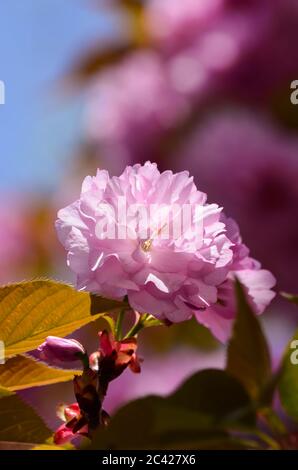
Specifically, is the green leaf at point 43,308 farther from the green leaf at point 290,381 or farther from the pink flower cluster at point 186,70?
the pink flower cluster at point 186,70

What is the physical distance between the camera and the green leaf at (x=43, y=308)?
0.51 metres

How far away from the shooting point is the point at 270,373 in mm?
517

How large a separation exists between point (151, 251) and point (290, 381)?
109 millimetres

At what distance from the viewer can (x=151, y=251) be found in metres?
0.54

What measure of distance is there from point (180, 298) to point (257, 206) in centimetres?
140

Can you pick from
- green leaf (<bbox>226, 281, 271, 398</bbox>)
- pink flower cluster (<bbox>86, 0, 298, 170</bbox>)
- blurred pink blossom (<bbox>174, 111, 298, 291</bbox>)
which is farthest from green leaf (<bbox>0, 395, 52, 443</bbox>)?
pink flower cluster (<bbox>86, 0, 298, 170</bbox>)

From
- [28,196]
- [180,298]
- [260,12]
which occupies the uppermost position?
[260,12]

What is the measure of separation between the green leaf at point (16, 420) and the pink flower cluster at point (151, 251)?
72 mm

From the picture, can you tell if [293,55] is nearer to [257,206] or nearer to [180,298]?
[257,206]

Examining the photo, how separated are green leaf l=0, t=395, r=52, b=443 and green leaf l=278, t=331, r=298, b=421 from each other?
13 centimetres

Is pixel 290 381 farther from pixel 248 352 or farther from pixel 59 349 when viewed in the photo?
pixel 59 349

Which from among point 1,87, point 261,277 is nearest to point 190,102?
point 1,87

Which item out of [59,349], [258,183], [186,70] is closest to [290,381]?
[59,349]
